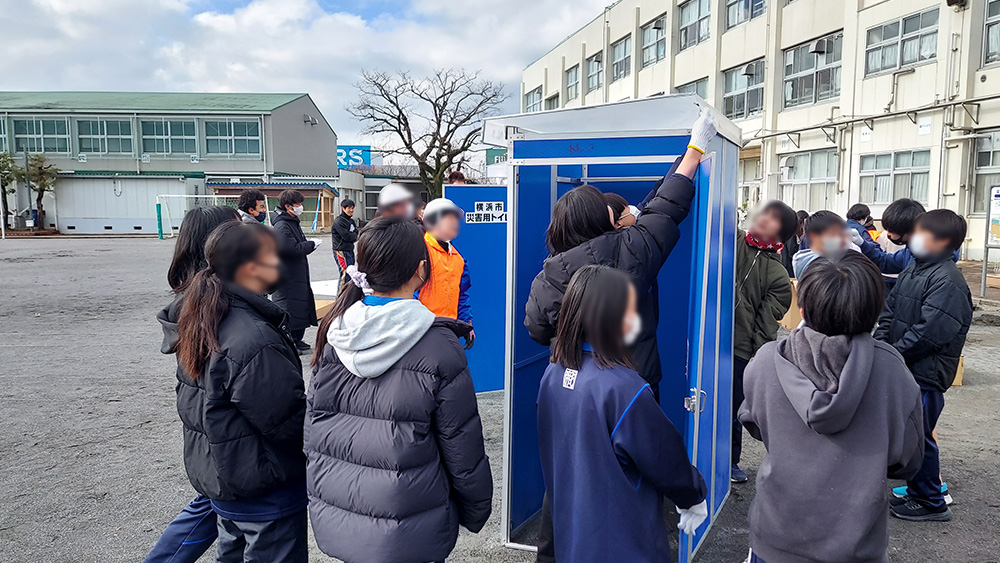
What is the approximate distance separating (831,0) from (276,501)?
1905cm

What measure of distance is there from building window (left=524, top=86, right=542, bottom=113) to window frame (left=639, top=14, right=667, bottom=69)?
451 inches

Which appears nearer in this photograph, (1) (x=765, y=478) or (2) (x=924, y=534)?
(1) (x=765, y=478)

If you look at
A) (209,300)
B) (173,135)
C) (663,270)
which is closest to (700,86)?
(663,270)

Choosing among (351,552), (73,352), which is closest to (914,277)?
(351,552)

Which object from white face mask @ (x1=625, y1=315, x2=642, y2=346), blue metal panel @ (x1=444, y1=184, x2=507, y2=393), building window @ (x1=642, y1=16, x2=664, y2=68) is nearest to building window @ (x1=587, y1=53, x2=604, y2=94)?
building window @ (x1=642, y1=16, x2=664, y2=68)

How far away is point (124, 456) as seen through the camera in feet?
14.3

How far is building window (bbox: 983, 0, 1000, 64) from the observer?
43.6 ft

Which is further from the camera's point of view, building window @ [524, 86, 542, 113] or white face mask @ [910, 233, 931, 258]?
building window @ [524, 86, 542, 113]

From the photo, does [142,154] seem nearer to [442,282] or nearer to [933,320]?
[442,282]

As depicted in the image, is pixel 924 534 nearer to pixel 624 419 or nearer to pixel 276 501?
pixel 624 419

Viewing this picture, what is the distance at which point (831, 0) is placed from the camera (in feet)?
54.8

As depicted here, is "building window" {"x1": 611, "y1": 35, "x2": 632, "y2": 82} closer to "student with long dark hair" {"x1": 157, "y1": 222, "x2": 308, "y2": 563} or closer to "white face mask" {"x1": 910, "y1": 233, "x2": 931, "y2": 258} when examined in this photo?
"white face mask" {"x1": 910, "y1": 233, "x2": 931, "y2": 258}

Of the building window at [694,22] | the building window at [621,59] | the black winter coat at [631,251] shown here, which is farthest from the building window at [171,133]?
the black winter coat at [631,251]

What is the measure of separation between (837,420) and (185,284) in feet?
7.28
